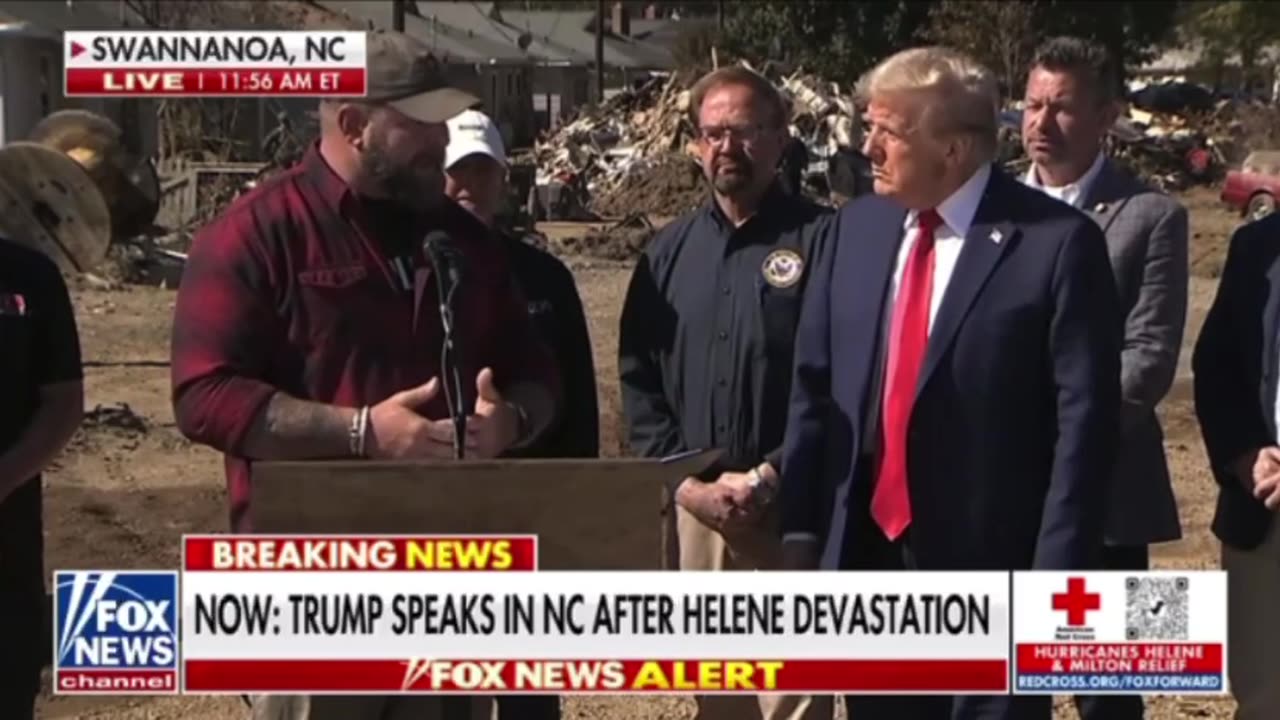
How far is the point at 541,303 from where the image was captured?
18.4ft

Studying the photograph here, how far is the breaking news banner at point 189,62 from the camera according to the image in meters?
5.68

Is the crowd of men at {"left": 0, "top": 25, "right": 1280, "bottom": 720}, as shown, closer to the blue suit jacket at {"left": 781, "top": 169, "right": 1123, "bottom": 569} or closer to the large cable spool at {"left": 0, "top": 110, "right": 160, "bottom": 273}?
the blue suit jacket at {"left": 781, "top": 169, "right": 1123, "bottom": 569}

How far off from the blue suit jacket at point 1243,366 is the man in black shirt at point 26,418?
2.85 metres

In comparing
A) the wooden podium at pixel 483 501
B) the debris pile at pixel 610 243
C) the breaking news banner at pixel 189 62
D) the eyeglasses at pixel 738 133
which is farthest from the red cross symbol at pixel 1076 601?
the debris pile at pixel 610 243

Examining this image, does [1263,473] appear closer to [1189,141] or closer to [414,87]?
[414,87]

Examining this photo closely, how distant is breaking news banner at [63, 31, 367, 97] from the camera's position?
568cm

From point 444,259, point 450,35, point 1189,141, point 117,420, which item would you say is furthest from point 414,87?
point 450,35

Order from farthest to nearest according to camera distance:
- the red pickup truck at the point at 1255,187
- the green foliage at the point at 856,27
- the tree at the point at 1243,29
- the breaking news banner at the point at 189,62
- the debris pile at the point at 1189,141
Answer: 1. the tree at the point at 1243,29
2. the green foliage at the point at 856,27
3. the debris pile at the point at 1189,141
4. the red pickup truck at the point at 1255,187
5. the breaking news banner at the point at 189,62

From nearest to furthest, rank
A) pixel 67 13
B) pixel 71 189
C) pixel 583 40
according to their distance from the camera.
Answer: pixel 71 189
pixel 67 13
pixel 583 40

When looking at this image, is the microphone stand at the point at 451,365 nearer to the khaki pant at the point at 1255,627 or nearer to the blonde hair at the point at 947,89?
the blonde hair at the point at 947,89

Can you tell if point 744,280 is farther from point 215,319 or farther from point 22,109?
point 22,109

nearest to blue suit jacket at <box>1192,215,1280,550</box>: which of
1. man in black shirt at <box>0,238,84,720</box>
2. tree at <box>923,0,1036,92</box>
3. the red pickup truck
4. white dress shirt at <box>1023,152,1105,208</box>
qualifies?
white dress shirt at <box>1023,152,1105,208</box>

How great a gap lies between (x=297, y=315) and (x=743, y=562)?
1.95 meters

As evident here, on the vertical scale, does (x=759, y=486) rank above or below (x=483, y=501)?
below
